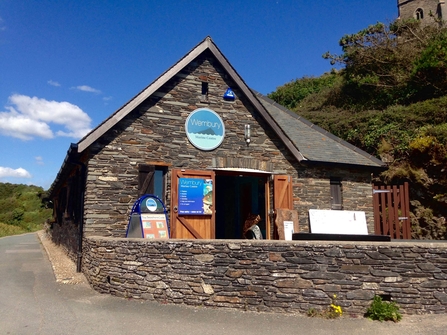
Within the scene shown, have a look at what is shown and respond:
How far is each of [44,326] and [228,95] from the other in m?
7.92

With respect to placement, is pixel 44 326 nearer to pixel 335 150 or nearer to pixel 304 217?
pixel 304 217

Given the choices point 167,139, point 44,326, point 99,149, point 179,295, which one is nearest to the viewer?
point 44,326

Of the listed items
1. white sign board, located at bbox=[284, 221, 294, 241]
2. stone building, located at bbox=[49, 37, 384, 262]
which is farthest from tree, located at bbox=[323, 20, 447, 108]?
white sign board, located at bbox=[284, 221, 294, 241]

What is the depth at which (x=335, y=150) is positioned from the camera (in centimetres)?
1366

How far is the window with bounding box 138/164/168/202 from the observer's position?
396 inches

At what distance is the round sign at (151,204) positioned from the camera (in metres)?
9.76

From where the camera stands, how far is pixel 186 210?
10328mm

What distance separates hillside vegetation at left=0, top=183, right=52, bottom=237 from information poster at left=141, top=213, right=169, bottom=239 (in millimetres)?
30266

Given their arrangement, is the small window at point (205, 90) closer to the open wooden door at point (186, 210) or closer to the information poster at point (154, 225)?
the open wooden door at point (186, 210)

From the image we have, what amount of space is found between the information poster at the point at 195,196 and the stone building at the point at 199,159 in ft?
0.26

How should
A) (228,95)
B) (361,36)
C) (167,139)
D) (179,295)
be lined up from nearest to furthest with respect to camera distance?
Result: (179,295) → (167,139) → (228,95) → (361,36)

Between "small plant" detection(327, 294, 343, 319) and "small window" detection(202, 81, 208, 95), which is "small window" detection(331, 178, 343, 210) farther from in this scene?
"small plant" detection(327, 294, 343, 319)

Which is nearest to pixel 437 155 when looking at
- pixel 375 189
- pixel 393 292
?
pixel 375 189

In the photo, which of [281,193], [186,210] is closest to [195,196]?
[186,210]
